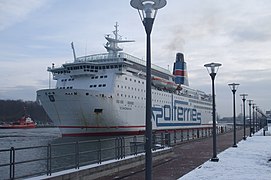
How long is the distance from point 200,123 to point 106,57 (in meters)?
35.7

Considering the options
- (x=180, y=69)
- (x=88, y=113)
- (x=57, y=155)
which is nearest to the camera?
(x=57, y=155)

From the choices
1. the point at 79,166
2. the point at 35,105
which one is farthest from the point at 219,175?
the point at 35,105

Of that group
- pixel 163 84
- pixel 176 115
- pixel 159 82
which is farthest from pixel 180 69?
pixel 159 82

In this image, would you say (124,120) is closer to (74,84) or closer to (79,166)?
(74,84)

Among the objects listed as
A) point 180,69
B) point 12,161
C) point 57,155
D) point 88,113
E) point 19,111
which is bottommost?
point 57,155

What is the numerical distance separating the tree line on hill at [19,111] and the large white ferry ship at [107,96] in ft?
272

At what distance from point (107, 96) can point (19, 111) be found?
101572 mm

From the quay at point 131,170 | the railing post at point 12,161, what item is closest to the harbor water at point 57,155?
the railing post at point 12,161

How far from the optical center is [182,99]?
64.1 metres

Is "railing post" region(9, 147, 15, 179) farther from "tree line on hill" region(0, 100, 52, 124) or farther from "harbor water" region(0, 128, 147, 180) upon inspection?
"tree line on hill" region(0, 100, 52, 124)

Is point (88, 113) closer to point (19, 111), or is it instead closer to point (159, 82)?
point (159, 82)

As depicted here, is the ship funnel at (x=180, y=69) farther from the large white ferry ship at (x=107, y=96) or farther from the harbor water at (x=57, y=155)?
the harbor water at (x=57, y=155)

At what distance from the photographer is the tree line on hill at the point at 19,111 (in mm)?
129250

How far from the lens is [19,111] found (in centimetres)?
13338
